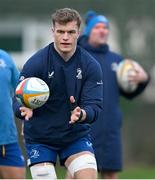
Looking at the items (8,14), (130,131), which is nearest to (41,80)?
(130,131)

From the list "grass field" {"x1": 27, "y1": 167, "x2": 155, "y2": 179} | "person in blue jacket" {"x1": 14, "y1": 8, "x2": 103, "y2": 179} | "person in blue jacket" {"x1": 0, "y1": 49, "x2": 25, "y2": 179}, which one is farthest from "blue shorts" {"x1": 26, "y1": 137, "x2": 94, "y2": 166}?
"grass field" {"x1": 27, "y1": 167, "x2": 155, "y2": 179}

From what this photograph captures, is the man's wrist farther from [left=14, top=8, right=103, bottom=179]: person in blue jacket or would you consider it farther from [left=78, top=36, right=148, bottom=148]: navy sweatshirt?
[left=78, top=36, right=148, bottom=148]: navy sweatshirt

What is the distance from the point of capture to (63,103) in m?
9.64

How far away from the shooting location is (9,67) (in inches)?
429

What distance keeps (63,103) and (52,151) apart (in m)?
0.49

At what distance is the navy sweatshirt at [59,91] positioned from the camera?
9.59m

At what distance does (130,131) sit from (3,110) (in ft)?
29.6

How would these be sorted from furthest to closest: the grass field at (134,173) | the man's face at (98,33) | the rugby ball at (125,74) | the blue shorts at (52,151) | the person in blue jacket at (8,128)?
the grass field at (134,173)
the rugby ball at (125,74)
the man's face at (98,33)
the person in blue jacket at (8,128)
the blue shorts at (52,151)

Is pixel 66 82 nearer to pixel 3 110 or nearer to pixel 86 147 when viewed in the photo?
pixel 86 147

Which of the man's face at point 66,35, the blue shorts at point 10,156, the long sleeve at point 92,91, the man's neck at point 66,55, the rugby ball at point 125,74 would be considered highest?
the man's face at point 66,35

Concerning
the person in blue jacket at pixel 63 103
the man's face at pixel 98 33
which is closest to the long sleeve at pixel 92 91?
the person in blue jacket at pixel 63 103

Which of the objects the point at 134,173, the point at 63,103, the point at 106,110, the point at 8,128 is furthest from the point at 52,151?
the point at 134,173

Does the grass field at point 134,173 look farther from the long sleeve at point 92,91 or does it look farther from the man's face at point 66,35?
the man's face at point 66,35

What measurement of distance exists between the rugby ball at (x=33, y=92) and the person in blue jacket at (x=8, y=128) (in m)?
1.35
